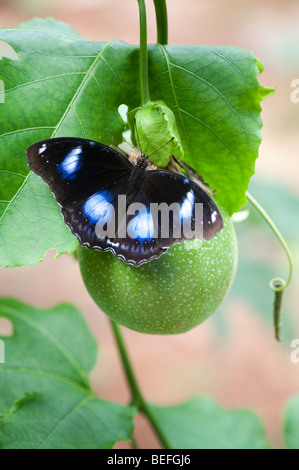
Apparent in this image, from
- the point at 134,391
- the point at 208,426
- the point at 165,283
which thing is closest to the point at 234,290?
the point at 208,426

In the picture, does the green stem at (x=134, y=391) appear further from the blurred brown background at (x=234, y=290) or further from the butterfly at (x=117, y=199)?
the blurred brown background at (x=234, y=290)

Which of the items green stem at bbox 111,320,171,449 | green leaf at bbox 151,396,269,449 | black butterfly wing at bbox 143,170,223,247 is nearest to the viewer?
black butterfly wing at bbox 143,170,223,247

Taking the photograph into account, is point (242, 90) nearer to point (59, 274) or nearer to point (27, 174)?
point (27, 174)

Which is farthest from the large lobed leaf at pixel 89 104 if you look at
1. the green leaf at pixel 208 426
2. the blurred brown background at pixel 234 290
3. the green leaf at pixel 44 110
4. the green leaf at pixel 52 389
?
the green leaf at pixel 208 426

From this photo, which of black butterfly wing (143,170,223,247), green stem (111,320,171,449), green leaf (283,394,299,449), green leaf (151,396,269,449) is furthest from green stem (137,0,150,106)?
green leaf (283,394,299,449)

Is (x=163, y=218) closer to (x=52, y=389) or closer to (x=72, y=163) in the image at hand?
(x=72, y=163)

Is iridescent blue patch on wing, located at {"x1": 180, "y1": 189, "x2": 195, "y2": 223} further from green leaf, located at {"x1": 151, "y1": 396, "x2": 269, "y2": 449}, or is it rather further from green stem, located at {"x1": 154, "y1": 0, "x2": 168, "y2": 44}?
green leaf, located at {"x1": 151, "y1": 396, "x2": 269, "y2": 449}
